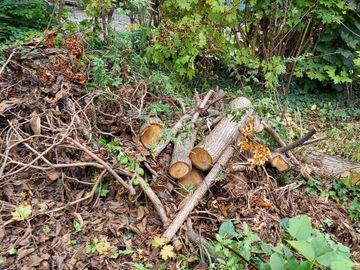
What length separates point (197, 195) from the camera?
9.88ft

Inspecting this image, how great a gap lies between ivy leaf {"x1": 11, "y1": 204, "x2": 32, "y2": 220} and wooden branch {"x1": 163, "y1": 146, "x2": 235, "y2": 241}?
41.1 inches

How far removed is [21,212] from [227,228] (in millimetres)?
1550

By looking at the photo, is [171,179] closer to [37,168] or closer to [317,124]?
[37,168]

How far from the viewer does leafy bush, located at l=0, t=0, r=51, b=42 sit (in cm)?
586

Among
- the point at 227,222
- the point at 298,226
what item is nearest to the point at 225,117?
the point at 227,222

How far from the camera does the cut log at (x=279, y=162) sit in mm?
3535

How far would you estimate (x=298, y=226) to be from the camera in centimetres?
210

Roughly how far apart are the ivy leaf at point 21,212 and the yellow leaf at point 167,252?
1.05 metres

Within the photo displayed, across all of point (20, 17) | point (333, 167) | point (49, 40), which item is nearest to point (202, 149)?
point (333, 167)

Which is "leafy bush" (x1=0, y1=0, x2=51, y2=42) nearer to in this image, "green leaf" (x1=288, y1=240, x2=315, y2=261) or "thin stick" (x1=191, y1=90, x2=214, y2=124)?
"thin stick" (x1=191, y1=90, x2=214, y2=124)

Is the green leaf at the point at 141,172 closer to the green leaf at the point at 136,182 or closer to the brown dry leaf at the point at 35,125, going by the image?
the green leaf at the point at 136,182

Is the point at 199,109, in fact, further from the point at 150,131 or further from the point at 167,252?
the point at 167,252

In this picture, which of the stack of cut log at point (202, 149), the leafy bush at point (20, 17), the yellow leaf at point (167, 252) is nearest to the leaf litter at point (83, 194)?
the yellow leaf at point (167, 252)

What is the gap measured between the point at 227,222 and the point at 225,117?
1.13 meters
